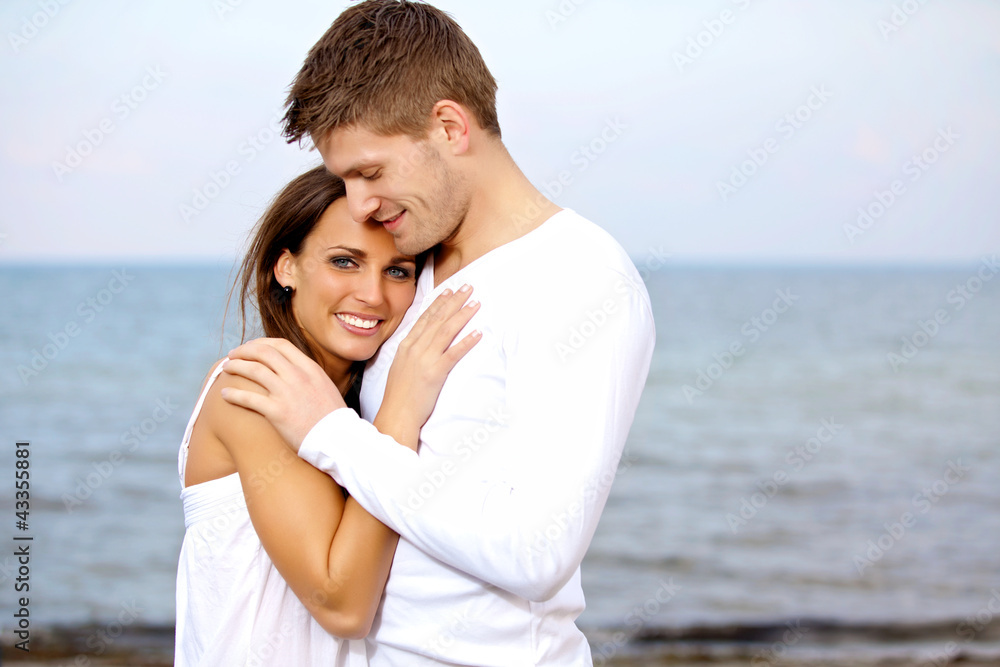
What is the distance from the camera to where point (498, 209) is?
80.4 inches

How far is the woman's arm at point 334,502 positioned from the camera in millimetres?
1776

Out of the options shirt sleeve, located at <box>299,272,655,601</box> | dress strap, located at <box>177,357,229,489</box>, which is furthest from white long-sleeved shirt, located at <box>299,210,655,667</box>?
dress strap, located at <box>177,357,229,489</box>

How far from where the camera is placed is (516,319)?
71.4 inches

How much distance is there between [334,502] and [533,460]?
50cm

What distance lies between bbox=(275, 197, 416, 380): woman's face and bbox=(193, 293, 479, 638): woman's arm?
279mm

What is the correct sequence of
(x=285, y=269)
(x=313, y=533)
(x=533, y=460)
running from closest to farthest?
(x=533, y=460)
(x=313, y=533)
(x=285, y=269)

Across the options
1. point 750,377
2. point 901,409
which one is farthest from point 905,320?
point 901,409

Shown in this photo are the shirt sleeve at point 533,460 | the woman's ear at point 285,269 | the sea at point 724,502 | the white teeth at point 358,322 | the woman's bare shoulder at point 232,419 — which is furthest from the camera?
the sea at point 724,502

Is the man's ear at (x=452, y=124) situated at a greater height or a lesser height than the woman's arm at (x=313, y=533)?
greater

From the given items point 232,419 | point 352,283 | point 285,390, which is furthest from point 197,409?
point 352,283

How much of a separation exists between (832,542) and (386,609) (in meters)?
6.86

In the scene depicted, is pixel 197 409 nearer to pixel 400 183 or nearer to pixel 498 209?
pixel 400 183

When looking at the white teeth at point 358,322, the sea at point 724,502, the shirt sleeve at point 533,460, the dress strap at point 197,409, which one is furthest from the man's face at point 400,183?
Result: the sea at point 724,502

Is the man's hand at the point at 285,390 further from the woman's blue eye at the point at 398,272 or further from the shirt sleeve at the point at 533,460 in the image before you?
the woman's blue eye at the point at 398,272
